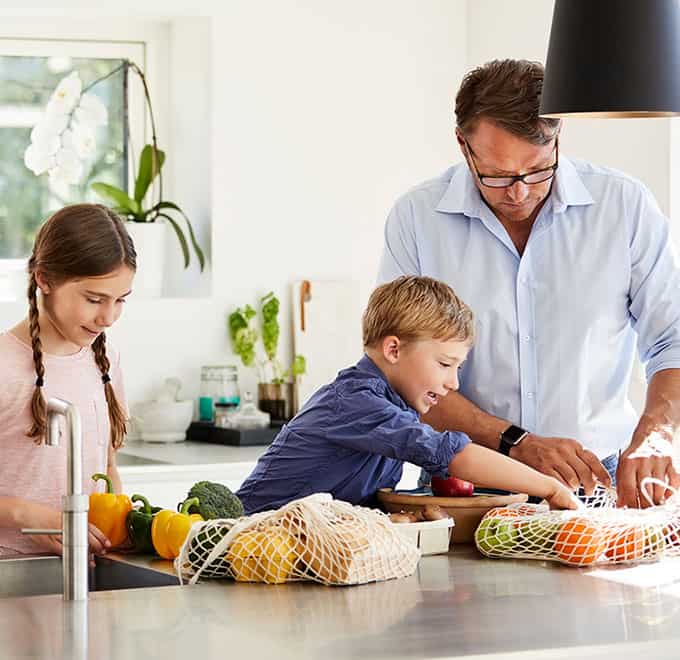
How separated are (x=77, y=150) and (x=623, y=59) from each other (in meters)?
2.89

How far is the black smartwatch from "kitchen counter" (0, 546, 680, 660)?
0.47m

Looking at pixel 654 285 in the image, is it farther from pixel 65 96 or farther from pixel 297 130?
pixel 65 96

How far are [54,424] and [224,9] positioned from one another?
278 cm

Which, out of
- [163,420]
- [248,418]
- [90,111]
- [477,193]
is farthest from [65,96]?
[477,193]

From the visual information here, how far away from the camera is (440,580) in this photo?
1.98 metres

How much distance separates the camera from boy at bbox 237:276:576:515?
2363 mm

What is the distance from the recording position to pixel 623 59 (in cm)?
195

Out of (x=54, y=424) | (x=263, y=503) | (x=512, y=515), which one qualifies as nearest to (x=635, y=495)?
(x=512, y=515)

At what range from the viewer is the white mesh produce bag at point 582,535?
81.8 inches

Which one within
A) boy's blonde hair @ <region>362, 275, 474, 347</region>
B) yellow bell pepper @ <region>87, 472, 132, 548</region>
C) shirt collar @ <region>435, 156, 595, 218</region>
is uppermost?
shirt collar @ <region>435, 156, 595, 218</region>

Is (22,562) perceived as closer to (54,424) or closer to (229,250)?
(54,424)

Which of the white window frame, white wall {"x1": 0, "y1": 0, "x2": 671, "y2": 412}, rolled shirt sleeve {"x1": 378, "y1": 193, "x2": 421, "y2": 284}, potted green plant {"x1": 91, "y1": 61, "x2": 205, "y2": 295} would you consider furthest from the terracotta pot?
rolled shirt sleeve {"x1": 378, "y1": 193, "x2": 421, "y2": 284}

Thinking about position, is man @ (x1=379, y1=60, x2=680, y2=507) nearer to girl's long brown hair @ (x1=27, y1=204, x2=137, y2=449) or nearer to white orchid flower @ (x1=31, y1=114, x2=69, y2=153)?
girl's long brown hair @ (x1=27, y1=204, x2=137, y2=449)

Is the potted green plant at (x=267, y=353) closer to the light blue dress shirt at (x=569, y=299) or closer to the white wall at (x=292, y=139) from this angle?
the white wall at (x=292, y=139)
